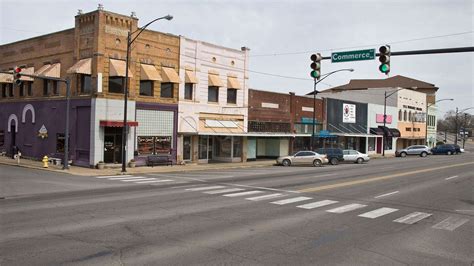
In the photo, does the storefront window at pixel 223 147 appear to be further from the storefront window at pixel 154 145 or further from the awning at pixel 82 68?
the awning at pixel 82 68

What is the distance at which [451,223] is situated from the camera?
41.0 feet

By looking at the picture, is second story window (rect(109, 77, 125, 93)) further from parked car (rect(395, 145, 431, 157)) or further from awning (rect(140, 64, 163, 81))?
parked car (rect(395, 145, 431, 157))

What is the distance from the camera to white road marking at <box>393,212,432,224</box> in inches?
494

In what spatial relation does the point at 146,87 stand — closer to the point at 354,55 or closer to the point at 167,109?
the point at 167,109

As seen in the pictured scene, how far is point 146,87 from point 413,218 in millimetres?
23106

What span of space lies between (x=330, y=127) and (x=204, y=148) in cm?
2143

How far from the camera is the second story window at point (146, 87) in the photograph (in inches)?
1243

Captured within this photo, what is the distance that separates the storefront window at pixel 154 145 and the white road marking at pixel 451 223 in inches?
896

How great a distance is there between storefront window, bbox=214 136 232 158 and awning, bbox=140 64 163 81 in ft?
32.2

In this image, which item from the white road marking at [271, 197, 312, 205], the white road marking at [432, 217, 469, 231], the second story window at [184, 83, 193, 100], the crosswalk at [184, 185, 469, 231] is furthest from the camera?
the second story window at [184, 83, 193, 100]

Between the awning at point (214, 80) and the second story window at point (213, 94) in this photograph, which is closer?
the awning at point (214, 80)

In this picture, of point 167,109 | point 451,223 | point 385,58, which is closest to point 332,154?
point 167,109

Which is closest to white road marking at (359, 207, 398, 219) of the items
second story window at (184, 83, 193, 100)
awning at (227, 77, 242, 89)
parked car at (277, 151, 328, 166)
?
second story window at (184, 83, 193, 100)

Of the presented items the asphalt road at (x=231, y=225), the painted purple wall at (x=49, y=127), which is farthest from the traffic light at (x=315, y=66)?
the painted purple wall at (x=49, y=127)
